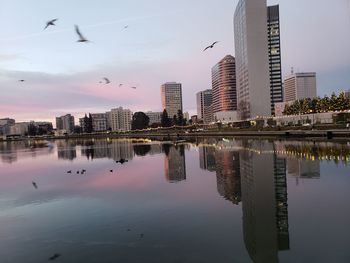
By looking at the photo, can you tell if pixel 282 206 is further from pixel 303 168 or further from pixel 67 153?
pixel 67 153

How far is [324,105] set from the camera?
5167 inches

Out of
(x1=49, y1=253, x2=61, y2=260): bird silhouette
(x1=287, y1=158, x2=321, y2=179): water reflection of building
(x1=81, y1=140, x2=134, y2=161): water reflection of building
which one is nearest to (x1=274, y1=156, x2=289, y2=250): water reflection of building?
(x1=287, y1=158, x2=321, y2=179): water reflection of building

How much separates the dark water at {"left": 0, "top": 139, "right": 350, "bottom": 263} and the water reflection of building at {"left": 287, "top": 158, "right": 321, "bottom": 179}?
0.09 meters

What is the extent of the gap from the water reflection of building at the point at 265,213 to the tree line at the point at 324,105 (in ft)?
321

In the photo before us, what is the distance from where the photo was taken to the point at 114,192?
1141 inches

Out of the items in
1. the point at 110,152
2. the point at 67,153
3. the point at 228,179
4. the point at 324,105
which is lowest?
the point at 67,153

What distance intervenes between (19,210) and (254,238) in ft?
50.2

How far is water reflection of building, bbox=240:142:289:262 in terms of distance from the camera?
15.1 metres

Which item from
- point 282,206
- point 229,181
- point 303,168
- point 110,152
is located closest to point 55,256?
point 282,206

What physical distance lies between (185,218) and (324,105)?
123243 mm

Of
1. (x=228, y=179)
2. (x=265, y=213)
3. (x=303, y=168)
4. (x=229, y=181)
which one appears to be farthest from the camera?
(x=303, y=168)

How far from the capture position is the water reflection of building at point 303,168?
32.8 metres

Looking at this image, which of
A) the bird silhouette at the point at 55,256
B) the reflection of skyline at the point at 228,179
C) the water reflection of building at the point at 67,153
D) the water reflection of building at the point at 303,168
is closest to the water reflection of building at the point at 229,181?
the reflection of skyline at the point at 228,179

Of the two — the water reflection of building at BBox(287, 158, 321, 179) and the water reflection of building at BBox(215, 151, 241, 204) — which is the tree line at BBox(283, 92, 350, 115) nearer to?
the water reflection of building at BBox(287, 158, 321, 179)
